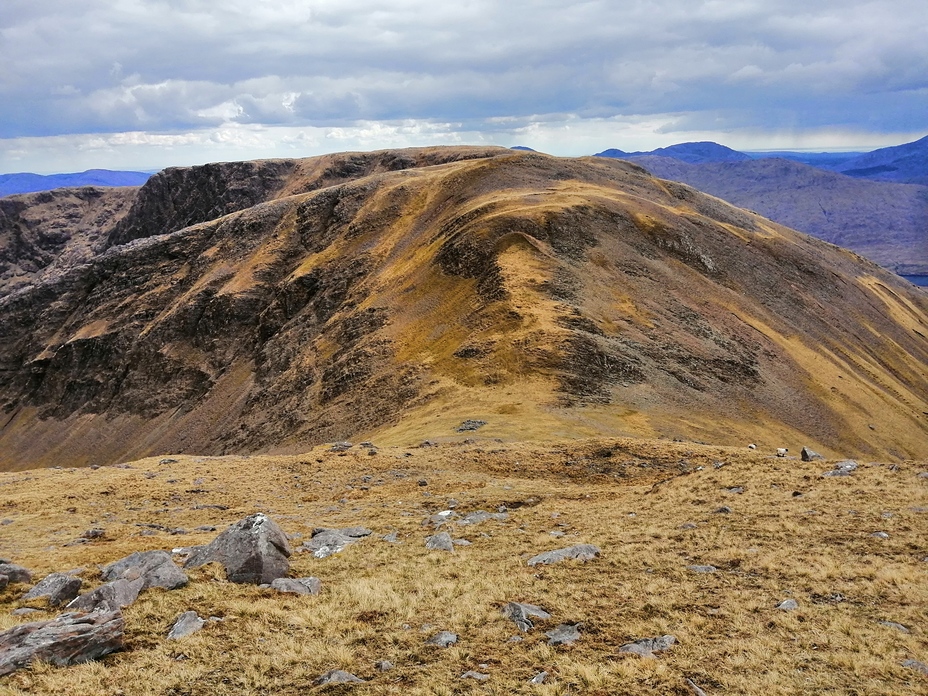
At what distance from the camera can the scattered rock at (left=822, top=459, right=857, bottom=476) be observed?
21.0m

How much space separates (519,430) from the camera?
32.0 meters

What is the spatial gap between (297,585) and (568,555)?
20.6ft

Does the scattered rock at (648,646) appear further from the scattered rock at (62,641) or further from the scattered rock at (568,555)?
the scattered rock at (62,641)

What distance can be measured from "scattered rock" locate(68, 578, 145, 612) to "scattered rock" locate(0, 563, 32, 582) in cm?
227

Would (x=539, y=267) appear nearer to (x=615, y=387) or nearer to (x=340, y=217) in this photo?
(x=615, y=387)

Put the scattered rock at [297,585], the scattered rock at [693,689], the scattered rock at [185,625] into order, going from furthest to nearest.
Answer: the scattered rock at [297,585] → the scattered rock at [185,625] → the scattered rock at [693,689]

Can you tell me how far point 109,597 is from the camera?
1255 centimetres

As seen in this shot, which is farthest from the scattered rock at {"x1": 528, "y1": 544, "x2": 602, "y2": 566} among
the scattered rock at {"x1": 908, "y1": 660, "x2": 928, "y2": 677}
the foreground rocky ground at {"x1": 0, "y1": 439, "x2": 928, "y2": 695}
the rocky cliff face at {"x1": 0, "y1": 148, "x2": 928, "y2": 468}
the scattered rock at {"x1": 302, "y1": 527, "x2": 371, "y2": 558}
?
the rocky cliff face at {"x1": 0, "y1": 148, "x2": 928, "y2": 468}

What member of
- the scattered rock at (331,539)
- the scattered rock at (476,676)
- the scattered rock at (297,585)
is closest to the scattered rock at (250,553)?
the scattered rock at (297,585)

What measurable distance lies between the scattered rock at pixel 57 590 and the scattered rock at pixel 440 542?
796cm

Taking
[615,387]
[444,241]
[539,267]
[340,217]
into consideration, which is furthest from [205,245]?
[615,387]

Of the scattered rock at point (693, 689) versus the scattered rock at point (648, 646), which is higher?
the scattered rock at point (693, 689)

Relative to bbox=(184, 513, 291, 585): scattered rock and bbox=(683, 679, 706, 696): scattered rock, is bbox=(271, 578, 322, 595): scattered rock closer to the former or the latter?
bbox=(184, 513, 291, 585): scattered rock

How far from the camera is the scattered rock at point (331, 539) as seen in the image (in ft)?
55.7
